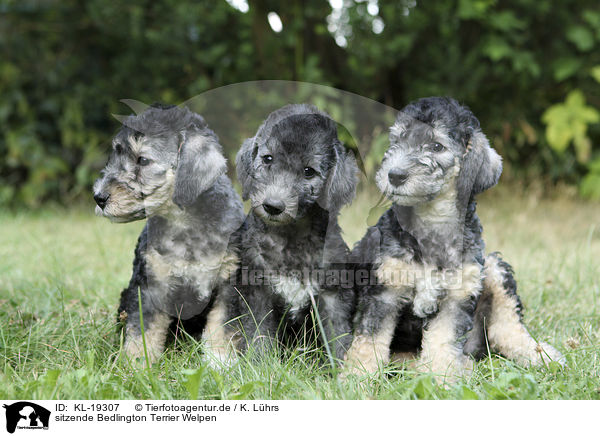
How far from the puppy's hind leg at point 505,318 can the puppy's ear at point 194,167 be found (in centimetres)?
180

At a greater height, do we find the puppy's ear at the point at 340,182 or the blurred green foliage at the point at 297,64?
the blurred green foliage at the point at 297,64

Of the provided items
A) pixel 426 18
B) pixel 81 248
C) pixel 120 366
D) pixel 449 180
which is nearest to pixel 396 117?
pixel 449 180

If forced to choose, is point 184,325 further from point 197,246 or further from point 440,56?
point 440,56

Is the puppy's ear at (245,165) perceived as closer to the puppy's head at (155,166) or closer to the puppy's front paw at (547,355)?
the puppy's head at (155,166)

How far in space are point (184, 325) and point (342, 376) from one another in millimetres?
1119

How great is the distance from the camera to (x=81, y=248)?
6547 mm

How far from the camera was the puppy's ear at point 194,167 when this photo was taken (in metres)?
3.22

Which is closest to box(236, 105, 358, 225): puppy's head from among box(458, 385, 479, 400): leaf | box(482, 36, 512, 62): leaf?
box(458, 385, 479, 400): leaf

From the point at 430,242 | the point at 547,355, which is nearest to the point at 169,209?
the point at 430,242

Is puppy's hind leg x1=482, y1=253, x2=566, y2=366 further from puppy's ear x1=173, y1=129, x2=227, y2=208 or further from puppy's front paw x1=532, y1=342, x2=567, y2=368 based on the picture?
puppy's ear x1=173, y1=129, x2=227, y2=208

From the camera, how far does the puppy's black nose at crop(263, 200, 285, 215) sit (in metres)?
2.95

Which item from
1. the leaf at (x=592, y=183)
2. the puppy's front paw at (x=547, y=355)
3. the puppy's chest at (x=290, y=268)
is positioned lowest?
the puppy's front paw at (x=547, y=355)

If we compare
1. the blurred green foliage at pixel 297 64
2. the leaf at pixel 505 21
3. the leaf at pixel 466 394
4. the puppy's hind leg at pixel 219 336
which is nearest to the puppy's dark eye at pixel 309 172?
the puppy's hind leg at pixel 219 336

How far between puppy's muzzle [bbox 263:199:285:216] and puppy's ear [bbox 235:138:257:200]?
0.27 metres
